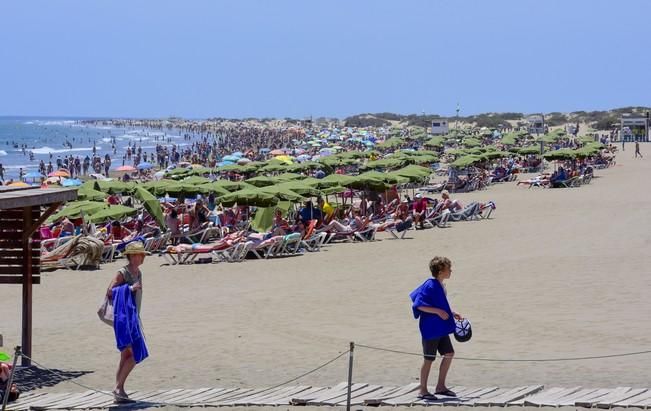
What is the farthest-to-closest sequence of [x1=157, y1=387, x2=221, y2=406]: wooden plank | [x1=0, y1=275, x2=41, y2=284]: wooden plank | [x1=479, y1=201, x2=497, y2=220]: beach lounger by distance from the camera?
[x1=479, y1=201, x2=497, y2=220]: beach lounger → [x1=0, y1=275, x2=41, y2=284]: wooden plank → [x1=157, y1=387, x2=221, y2=406]: wooden plank

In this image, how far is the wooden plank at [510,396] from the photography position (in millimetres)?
6582

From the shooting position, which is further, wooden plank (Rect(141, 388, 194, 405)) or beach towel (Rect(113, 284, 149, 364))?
wooden plank (Rect(141, 388, 194, 405))

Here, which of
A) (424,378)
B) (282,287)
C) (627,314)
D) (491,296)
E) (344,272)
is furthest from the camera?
(344,272)

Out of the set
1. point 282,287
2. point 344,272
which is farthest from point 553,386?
point 344,272

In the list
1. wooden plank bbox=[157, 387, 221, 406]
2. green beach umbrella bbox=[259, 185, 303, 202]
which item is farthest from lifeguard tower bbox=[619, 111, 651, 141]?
wooden plank bbox=[157, 387, 221, 406]

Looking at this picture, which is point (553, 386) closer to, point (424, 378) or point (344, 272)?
point (424, 378)

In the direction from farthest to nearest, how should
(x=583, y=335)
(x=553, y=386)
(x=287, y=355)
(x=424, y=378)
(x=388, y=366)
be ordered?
1. (x=583, y=335)
2. (x=287, y=355)
3. (x=388, y=366)
4. (x=553, y=386)
5. (x=424, y=378)

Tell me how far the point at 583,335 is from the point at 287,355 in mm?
2838

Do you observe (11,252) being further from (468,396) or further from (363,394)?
(468,396)

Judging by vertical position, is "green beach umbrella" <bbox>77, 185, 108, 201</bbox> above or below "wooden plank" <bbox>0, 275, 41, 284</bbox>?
below

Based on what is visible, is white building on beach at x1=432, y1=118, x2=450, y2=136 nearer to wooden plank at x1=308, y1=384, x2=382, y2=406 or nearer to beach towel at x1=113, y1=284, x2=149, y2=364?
wooden plank at x1=308, y1=384, x2=382, y2=406

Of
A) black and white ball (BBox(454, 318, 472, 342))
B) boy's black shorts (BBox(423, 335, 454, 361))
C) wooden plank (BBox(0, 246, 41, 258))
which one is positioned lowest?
boy's black shorts (BBox(423, 335, 454, 361))

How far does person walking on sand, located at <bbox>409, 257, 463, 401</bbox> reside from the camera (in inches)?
265

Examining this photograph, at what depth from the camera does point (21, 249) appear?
8750 millimetres
